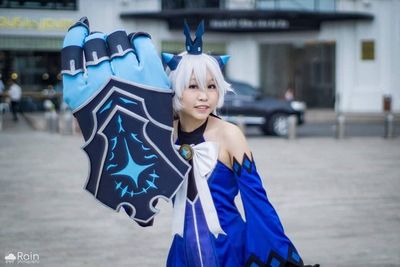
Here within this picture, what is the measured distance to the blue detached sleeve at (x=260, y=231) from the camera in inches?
127

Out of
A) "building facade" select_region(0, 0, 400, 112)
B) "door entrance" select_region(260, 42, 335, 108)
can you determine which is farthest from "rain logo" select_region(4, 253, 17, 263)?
"door entrance" select_region(260, 42, 335, 108)

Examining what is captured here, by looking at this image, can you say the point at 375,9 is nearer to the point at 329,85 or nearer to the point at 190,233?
the point at 329,85

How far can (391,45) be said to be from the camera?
3072 centimetres

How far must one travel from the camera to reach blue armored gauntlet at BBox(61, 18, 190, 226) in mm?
3098

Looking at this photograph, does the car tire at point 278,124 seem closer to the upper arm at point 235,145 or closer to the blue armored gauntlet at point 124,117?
the upper arm at point 235,145

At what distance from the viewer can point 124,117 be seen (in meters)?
3.12

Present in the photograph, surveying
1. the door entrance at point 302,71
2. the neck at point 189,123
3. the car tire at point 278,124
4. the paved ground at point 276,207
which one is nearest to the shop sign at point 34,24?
the car tire at point 278,124

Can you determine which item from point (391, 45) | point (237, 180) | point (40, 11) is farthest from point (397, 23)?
point (237, 180)

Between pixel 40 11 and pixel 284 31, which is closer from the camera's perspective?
pixel 40 11

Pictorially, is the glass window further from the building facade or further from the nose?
the nose

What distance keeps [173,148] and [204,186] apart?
0.91 ft

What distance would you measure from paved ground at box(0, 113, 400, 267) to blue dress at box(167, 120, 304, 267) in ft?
10.6

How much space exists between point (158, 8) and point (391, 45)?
10064mm

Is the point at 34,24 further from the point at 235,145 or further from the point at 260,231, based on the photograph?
the point at 260,231
